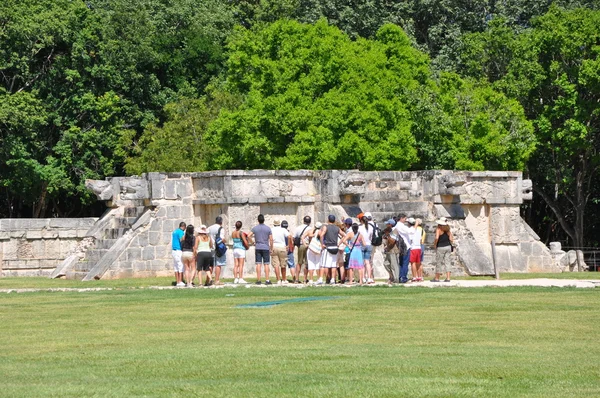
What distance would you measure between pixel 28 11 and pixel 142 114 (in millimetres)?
7589

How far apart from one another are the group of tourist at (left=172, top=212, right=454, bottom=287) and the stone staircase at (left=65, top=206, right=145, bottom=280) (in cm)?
645

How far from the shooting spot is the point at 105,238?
131ft

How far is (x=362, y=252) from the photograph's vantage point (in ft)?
101

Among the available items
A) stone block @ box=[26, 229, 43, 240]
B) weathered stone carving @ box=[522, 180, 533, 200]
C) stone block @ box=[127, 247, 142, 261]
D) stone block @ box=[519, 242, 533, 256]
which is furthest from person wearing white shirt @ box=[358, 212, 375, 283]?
stone block @ box=[26, 229, 43, 240]

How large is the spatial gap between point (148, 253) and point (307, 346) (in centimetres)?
1997

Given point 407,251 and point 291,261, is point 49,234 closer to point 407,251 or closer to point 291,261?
point 291,261

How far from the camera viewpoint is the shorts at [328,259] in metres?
30.4

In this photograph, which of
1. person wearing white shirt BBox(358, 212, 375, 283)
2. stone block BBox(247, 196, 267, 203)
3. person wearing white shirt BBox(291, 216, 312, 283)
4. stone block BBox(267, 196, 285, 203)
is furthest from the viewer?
stone block BBox(267, 196, 285, 203)

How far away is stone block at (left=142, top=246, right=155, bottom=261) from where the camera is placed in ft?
120

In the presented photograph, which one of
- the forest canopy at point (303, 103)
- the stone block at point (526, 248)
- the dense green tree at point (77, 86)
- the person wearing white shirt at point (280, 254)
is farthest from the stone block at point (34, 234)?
the stone block at point (526, 248)

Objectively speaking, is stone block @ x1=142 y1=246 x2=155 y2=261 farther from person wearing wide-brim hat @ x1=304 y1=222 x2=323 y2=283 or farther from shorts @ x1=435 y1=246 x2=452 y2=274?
shorts @ x1=435 y1=246 x2=452 y2=274

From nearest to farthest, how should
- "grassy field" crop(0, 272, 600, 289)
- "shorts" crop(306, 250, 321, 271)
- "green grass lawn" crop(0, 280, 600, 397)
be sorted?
1. "green grass lawn" crop(0, 280, 600, 397)
2. "shorts" crop(306, 250, 321, 271)
3. "grassy field" crop(0, 272, 600, 289)

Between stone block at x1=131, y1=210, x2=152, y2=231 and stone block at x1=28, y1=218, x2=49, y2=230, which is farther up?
stone block at x1=28, y1=218, x2=49, y2=230

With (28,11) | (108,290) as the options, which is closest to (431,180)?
(108,290)
